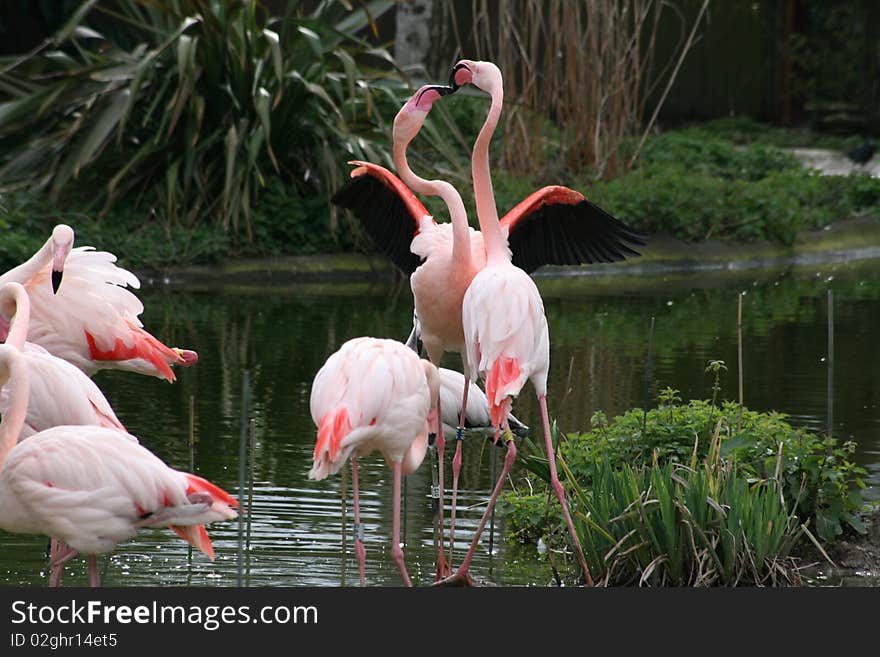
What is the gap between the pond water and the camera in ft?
16.5

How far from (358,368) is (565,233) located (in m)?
1.93

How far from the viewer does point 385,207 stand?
6199mm

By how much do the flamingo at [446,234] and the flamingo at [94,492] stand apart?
3.83 ft

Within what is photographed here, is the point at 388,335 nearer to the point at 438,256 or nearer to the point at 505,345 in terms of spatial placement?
the point at 438,256

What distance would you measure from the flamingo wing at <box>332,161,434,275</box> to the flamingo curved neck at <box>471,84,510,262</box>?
1.81 ft

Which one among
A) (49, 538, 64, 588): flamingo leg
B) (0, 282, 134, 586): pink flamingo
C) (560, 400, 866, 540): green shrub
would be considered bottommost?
(49, 538, 64, 588): flamingo leg

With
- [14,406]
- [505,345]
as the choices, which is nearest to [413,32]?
[505,345]

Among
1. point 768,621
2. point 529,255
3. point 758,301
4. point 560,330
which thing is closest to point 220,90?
point 560,330

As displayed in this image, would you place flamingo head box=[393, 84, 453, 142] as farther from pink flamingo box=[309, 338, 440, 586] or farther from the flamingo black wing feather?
pink flamingo box=[309, 338, 440, 586]

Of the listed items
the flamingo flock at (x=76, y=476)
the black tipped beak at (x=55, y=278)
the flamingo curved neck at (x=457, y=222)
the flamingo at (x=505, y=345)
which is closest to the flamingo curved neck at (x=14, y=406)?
the flamingo flock at (x=76, y=476)

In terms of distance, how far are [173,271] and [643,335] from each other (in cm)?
393

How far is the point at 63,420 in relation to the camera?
4441 mm

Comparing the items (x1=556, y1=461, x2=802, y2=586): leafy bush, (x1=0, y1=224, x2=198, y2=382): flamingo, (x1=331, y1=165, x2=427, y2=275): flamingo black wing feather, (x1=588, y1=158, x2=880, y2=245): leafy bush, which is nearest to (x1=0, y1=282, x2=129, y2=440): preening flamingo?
(x1=0, y1=224, x2=198, y2=382): flamingo

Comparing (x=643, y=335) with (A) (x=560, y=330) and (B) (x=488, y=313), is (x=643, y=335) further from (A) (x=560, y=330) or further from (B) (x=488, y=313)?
(B) (x=488, y=313)
